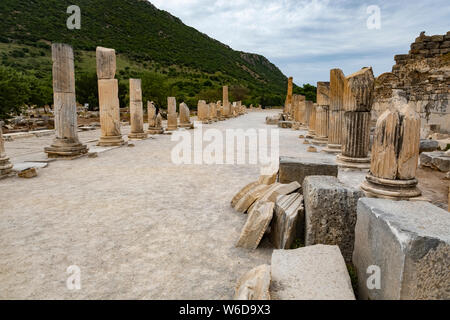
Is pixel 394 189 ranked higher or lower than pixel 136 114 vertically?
lower

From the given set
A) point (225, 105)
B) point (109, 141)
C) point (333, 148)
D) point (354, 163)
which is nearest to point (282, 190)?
point (354, 163)

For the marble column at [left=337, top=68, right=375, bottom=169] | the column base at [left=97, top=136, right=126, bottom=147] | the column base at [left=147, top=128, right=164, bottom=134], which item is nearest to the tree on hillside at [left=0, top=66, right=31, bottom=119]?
the column base at [left=147, top=128, right=164, bottom=134]

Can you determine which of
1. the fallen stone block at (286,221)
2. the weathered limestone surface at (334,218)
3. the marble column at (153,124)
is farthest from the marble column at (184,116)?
the weathered limestone surface at (334,218)

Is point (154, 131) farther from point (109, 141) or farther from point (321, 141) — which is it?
point (321, 141)

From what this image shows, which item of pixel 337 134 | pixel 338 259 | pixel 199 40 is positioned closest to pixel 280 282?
pixel 338 259

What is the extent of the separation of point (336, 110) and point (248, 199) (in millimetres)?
6629

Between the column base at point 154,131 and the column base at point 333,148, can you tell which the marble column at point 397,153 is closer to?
the column base at point 333,148

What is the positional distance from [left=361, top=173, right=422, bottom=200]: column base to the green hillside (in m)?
27.8

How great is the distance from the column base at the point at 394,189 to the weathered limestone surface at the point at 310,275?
134 cm

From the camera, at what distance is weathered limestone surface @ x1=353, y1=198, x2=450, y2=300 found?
6.79ft

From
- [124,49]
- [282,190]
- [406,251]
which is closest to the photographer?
[406,251]

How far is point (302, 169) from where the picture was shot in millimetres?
5223

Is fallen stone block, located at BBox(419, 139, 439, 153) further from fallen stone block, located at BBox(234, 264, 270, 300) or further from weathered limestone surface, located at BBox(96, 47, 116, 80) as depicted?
weathered limestone surface, located at BBox(96, 47, 116, 80)

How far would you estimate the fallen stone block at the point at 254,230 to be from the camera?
3.74m
